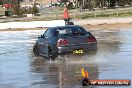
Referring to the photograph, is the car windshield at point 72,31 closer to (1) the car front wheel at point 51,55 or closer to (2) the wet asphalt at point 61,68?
(1) the car front wheel at point 51,55

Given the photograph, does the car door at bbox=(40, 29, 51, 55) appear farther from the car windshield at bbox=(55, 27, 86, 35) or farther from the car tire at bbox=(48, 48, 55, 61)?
the car windshield at bbox=(55, 27, 86, 35)

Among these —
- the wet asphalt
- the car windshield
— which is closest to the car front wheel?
the wet asphalt

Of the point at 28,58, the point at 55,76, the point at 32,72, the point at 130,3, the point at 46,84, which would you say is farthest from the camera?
the point at 130,3

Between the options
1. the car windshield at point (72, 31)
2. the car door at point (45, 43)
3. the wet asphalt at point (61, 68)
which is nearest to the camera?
the wet asphalt at point (61, 68)

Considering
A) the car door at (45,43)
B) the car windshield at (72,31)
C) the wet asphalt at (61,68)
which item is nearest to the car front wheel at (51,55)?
the wet asphalt at (61,68)

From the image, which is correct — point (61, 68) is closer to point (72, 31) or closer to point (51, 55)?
point (51, 55)

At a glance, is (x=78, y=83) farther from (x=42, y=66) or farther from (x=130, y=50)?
(x=130, y=50)

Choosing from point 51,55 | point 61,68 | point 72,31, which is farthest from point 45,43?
point 61,68

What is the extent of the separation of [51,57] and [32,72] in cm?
296

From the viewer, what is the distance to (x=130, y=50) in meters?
21.1

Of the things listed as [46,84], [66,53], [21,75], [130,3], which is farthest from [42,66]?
[130,3]

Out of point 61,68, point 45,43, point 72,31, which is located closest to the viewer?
point 61,68

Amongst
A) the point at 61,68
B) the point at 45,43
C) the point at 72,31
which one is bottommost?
the point at 61,68

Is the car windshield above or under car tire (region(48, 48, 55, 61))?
above
